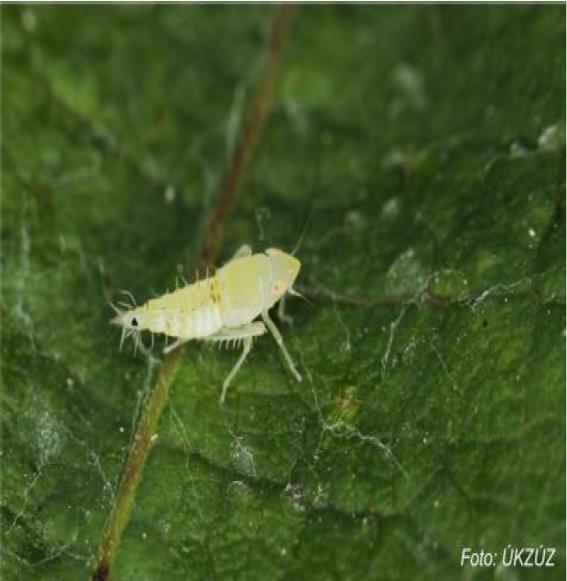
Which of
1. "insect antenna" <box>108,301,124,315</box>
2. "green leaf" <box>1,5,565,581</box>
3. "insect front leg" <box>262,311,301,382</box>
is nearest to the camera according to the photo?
"green leaf" <box>1,5,565,581</box>

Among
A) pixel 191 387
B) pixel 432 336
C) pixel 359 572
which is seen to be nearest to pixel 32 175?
pixel 191 387

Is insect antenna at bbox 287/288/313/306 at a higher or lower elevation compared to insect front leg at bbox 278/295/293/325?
higher

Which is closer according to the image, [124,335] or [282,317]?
[124,335]

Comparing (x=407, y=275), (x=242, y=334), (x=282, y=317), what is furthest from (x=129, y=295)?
(x=407, y=275)

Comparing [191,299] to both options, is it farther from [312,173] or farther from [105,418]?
[312,173]

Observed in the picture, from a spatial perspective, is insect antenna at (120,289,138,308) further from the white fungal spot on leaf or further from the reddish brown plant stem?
the white fungal spot on leaf

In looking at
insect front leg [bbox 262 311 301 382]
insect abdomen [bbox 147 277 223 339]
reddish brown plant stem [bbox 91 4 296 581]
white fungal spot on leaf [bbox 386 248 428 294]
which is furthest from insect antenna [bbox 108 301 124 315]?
white fungal spot on leaf [bbox 386 248 428 294]

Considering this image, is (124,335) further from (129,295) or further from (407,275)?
(407,275)
